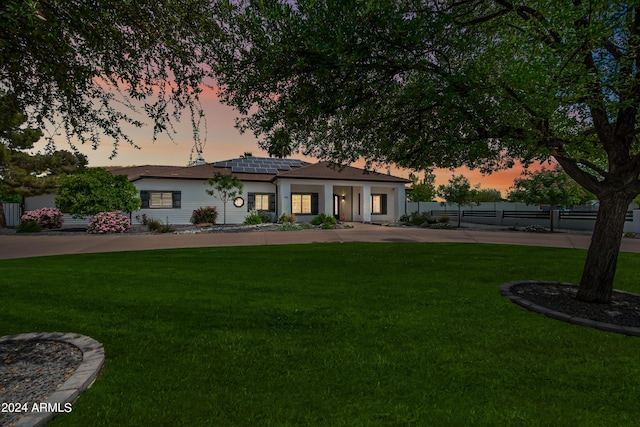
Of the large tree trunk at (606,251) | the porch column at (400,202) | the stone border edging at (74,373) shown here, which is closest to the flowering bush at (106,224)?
the stone border edging at (74,373)

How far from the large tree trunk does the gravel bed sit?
7.50 meters

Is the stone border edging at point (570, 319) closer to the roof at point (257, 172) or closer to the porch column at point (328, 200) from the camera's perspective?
the roof at point (257, 172)

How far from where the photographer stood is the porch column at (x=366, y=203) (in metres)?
27.5

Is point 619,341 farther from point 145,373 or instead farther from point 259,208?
point 259,208

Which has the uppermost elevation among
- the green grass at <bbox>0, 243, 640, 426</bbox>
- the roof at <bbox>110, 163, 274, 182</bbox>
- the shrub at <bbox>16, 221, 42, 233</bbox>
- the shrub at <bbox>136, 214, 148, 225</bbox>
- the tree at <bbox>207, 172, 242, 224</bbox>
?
the roof at <bbox>110, 163, 274, 182</bbox>

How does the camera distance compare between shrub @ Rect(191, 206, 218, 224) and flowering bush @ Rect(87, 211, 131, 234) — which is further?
shrub @ Rect(191, 206, 218, 224)

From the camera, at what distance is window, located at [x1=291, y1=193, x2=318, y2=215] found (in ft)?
89.7

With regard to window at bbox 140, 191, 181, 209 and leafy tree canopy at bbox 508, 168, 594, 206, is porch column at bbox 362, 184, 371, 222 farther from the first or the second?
window at bbox 140, 191, 181, 209

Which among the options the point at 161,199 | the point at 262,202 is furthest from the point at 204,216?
the point at 262,202

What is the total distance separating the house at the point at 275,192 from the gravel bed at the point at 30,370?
2006 cm

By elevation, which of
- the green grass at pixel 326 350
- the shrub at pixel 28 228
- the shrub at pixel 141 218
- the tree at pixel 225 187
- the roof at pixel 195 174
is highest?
the roof at pixel 195 174

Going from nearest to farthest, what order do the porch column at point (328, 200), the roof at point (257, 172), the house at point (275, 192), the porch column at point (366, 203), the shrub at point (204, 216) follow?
1. the shrub at point (204, 216)
2. the house at point (275, 192)
3. the roof at point (257, 172)
4. the porch column at point (328, 200)
5. the porch column at point (366, 203)

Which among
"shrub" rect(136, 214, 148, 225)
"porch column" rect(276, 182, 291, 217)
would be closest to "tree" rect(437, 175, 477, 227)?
"porch column" rect(276, 182, 291, 217)

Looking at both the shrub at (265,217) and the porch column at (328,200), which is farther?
the porch column at (328,200)
